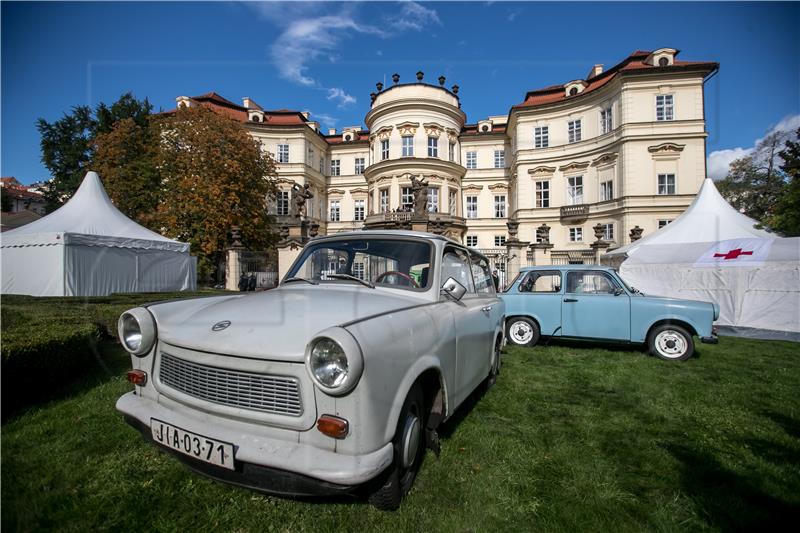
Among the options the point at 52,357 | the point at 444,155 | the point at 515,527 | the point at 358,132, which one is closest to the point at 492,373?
the point at 515,527

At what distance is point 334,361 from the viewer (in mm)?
1808

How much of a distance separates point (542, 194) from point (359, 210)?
19.2 meters

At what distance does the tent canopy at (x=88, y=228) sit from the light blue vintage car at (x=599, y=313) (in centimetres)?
1439

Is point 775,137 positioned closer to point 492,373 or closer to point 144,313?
point 492,373

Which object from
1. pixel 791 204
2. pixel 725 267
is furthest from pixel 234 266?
pixel 791 204

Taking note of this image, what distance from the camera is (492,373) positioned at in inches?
182

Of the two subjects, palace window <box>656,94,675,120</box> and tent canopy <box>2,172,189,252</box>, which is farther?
palace window <box>656,94,675,120</box>

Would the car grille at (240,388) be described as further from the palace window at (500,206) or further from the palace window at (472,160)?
the palace window at (472,160)

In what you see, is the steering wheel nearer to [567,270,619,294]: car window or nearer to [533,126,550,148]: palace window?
[567,270,619,294]: car window

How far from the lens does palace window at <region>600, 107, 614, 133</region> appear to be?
28.8 m

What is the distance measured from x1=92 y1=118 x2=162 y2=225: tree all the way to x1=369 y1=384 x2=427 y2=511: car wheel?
2416 centimetres

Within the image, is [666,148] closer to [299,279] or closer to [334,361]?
[299,279]

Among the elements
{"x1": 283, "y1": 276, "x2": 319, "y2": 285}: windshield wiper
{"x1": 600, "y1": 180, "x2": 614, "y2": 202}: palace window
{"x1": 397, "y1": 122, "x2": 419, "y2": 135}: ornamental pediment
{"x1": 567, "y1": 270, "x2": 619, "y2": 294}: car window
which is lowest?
{"x1": 567, "y1": 270, "x2": 619, "y2": 294}: car window

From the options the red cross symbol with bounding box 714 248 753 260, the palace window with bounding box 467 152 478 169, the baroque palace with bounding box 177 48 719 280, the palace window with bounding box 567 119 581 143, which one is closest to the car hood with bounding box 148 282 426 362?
the red cross symbol with bounding box 714 248 753 260
